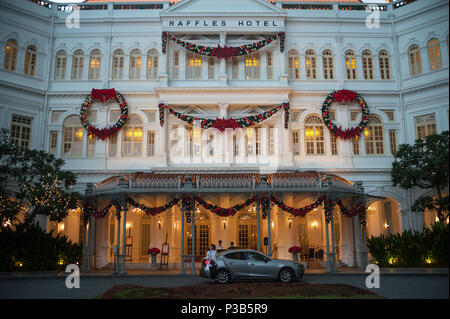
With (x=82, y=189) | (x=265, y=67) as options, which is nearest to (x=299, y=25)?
(x=265, y=67)

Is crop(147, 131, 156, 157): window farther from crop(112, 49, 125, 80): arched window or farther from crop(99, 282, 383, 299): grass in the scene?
crop(99, 282, 383, 299): grass

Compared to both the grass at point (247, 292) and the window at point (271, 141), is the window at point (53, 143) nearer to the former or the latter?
the window at point (271, 141)

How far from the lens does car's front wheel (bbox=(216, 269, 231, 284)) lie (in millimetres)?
15555

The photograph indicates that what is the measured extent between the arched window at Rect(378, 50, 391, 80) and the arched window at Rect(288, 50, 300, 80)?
18.6 ft

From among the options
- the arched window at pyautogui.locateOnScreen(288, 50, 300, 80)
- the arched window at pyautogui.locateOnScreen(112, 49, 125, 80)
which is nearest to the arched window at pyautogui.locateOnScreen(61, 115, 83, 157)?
the arched window at pyautogui.locateOnScreen(112, 49, 125, 80)

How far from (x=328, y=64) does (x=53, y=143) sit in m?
19.0

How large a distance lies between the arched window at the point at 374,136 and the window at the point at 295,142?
4.43m

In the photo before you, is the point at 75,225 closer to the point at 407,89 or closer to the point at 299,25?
the point at 299,25

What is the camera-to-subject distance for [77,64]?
2772cm

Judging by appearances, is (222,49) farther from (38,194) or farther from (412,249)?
(412,249)

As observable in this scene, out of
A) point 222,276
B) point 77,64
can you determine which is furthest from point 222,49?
point 222,276

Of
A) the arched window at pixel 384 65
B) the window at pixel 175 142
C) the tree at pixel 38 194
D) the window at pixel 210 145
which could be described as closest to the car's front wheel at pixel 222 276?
the tree at pixel 38 194

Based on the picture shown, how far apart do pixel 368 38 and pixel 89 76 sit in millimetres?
19222

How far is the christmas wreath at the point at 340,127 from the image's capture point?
26172 millimetres
